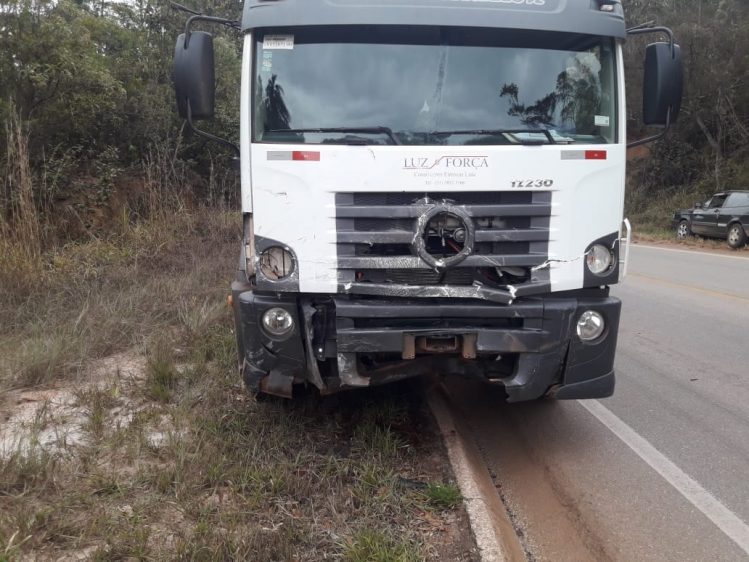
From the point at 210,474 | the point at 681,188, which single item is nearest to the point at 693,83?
the point at 681,188

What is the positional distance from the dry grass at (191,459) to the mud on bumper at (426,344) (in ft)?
1.57

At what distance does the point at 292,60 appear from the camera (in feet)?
13.9

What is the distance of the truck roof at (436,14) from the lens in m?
4.07

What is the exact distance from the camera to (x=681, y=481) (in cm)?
414

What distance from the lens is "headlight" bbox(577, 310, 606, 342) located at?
4152 mm

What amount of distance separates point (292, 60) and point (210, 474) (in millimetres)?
2482

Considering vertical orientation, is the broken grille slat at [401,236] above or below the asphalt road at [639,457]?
above

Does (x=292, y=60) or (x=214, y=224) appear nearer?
(x=292, y=60)

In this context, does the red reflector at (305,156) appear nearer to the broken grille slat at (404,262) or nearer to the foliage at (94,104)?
the broken grille slat at (404,262)

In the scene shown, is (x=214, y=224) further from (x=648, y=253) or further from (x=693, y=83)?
(x=693, y=83)

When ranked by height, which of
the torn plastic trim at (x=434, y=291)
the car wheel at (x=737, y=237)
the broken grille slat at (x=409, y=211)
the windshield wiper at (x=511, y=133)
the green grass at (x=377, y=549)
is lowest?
the green grass at (x=377, y=549)

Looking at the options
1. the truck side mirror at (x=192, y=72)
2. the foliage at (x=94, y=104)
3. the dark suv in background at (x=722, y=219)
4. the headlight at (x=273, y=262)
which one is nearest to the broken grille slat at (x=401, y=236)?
the headlight at (x=273, y=262)

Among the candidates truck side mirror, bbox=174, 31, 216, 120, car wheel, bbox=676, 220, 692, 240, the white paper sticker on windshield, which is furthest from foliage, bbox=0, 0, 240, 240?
car wheel, bbox=676, 220, 692, 240

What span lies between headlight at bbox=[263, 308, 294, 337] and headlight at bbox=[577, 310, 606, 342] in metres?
1.74
